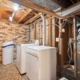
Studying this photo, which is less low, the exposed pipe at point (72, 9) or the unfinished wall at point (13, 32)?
the exposed pipe at point (72, 9)

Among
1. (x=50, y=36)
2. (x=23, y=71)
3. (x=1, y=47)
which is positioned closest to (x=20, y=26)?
(x=1, y=47)

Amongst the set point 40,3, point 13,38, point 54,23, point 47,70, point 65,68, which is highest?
point 40,3

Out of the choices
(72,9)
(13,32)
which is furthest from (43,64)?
(13,32)

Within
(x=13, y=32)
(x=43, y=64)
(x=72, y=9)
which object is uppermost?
(x=72, y=9)

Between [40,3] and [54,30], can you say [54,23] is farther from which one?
[40,3]

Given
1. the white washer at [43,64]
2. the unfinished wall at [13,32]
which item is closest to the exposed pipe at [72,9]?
the white washer at [43,64]

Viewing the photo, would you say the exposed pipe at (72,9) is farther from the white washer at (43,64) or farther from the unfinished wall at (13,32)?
the unfinished wall at (13,32)

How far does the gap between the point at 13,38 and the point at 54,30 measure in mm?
2494

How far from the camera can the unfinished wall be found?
3.78m

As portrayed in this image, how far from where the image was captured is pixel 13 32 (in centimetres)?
405

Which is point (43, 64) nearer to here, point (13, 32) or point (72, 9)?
point (72, 9)

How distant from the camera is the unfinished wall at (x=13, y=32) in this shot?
378 cm

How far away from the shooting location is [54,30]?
254cm

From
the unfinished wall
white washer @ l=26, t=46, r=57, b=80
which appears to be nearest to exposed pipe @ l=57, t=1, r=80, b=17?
white washer @ l=26, t=46, r=57, b=80
